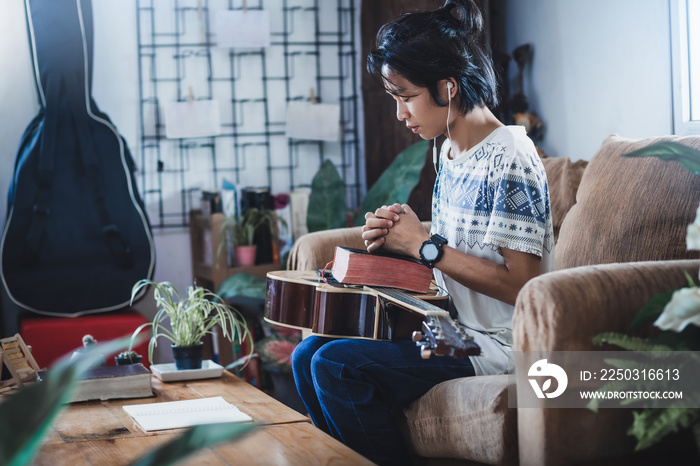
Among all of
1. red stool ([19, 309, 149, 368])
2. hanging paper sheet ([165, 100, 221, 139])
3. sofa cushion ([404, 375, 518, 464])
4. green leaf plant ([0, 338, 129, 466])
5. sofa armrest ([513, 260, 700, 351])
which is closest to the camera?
green leaf plant ([0, 338, 129, 466])

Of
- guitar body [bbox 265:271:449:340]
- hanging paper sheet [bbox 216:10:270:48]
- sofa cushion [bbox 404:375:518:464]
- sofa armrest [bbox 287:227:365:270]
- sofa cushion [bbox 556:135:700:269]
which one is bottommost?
sofa cushion [bbox 404:375:518:464]

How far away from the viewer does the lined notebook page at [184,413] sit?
124 centimetres

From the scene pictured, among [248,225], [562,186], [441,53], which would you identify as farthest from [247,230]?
[441,53]

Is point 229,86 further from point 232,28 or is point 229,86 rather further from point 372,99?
point 372,99

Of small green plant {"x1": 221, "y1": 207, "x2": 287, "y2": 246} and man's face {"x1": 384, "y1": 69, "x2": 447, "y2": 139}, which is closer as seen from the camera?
man's face {"x1": 384, "y1": 69, "x2": 447, "y2": 139}

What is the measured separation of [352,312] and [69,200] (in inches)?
52.7

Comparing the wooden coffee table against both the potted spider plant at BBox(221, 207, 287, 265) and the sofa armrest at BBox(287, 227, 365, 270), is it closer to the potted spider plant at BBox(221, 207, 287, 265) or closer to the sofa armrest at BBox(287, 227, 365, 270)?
the sofa armrest at BBox(287, 227, 365, 270)

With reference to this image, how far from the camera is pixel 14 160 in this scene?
2.57 metres

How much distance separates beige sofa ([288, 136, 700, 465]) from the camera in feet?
3.50

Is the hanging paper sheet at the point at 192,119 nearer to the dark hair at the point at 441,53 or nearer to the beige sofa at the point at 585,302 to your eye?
the dark hair at the point at 441,53

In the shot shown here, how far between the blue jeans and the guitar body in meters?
0.03

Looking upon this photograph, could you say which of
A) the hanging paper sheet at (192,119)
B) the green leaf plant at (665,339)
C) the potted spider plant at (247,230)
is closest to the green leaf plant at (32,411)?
the green leaf plant at (665,339)

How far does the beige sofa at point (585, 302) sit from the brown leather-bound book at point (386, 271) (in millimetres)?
230

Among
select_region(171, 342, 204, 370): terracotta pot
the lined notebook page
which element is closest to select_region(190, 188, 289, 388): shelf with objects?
select_region(171, 342, 204, 370): terracotta pot
